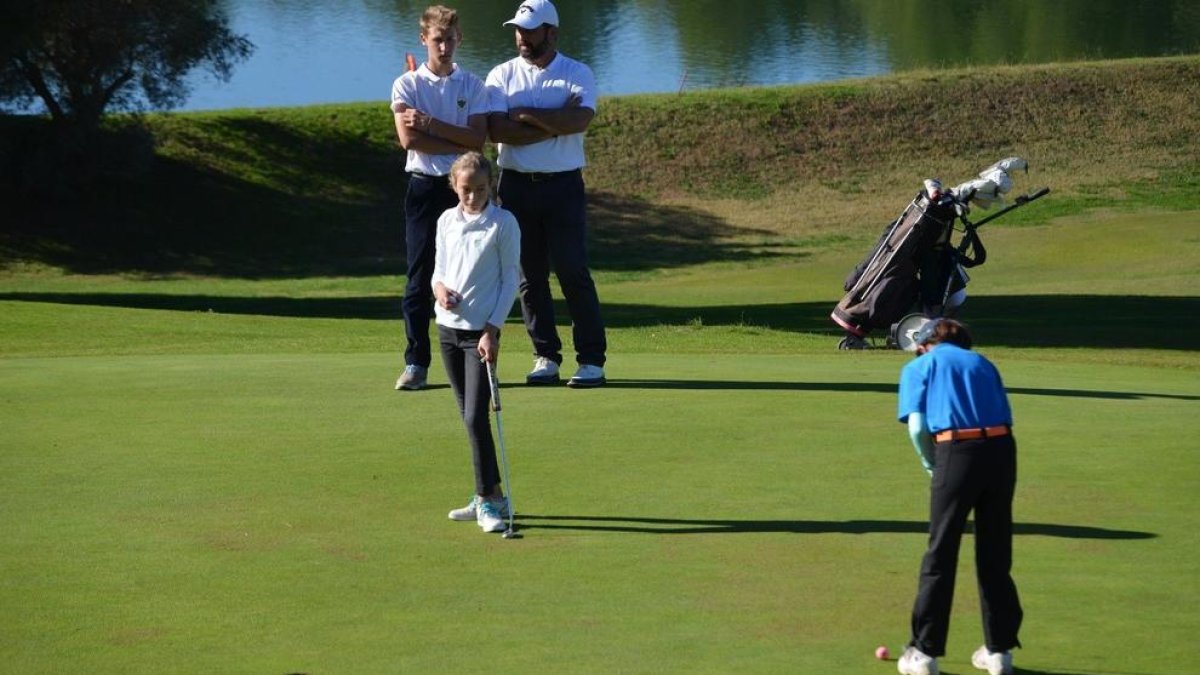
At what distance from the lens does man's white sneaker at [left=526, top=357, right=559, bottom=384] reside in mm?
10797

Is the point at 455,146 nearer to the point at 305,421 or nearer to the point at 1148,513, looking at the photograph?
the point at 305,421

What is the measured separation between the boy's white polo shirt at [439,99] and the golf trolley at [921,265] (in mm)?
5365

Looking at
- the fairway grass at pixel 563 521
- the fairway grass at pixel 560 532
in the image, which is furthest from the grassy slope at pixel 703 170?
the fairway grass at pixel 560 532

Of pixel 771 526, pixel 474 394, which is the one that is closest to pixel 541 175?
pixel 474 394

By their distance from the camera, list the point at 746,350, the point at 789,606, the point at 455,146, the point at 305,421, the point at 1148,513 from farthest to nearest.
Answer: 1. the point at 746,350
2. the point at 455,146
3. the point at 305,421
4. the point at 1148,513
5. the point at 789,606

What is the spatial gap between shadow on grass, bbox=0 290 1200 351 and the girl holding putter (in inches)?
350

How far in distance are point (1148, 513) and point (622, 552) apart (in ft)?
7.59

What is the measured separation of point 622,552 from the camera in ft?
22.7

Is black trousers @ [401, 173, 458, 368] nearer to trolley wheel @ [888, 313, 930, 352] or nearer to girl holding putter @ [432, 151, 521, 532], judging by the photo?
girl holding putter @ [432, 151, 521, 532]

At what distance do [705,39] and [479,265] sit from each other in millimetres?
46809

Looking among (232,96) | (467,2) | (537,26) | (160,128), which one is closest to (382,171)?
(160,128)

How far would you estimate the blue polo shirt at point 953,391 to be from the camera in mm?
5629

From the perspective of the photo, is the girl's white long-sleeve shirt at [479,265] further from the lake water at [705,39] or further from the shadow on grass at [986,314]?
the lake water at [705,39]

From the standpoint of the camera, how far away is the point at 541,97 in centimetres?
1046
